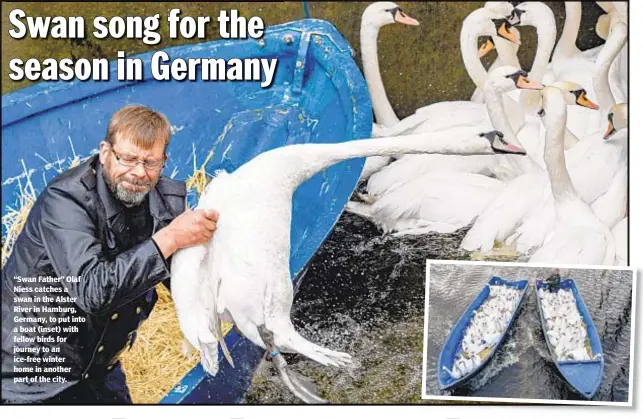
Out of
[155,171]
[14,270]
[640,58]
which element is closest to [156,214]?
[155,171]

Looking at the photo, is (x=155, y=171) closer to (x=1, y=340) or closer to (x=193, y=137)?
(x=193, y=137)

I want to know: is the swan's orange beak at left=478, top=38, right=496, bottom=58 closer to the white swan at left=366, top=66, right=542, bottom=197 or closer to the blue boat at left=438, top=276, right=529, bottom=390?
the white swan at left=366, top=66, right=542, bottom=197

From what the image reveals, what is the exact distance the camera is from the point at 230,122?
3.26m

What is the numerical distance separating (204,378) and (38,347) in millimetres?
690

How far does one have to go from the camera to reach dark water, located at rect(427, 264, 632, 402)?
326cm

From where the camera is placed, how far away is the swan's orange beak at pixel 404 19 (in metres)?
3.29

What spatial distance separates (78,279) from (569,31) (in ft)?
7.47

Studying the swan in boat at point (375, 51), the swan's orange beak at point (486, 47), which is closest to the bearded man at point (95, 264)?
the swan in boat at point (375, 51)

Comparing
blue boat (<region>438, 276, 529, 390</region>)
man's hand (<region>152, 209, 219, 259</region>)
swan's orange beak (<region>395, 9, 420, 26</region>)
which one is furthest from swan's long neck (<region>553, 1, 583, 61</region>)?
man's hand (<region>152, 209, 219, 259</region>)

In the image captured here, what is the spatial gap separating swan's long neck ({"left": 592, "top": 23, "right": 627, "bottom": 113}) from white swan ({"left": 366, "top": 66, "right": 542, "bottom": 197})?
253 millimetres

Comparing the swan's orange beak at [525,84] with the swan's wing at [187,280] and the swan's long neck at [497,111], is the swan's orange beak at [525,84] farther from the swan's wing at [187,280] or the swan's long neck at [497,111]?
the swan's wing at [187,280]

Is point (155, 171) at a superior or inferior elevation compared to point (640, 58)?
inferior

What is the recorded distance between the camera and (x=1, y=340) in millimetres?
3215

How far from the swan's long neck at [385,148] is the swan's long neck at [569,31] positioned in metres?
0.54
